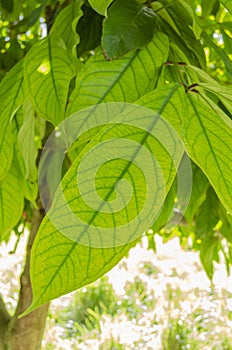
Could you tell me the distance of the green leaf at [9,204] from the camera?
378mm

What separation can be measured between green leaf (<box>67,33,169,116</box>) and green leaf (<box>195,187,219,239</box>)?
13.7 inches

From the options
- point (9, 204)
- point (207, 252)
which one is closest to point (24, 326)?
point (207, 252)

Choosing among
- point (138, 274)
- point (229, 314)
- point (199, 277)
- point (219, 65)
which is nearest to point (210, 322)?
point (229, 314)

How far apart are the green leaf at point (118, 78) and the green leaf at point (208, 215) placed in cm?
35

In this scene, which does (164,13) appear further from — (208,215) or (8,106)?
(208,215)

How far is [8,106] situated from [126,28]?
84 mm

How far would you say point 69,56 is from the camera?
1.09 ft

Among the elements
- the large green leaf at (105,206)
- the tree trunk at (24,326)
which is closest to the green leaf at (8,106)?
the large green leaf at (105,206)

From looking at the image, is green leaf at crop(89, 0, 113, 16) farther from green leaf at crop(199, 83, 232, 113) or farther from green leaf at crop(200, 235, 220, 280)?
green leaf at crop(200, 235, 220, 280)

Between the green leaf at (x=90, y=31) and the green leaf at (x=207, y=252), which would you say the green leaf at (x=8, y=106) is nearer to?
the green leaf at (x=90, y=31)

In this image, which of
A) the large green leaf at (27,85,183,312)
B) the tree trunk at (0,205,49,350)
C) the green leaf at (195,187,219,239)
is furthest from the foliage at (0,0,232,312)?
the tree trunk at (0,205,49,350)

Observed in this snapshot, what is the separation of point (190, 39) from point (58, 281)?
20 centimetres

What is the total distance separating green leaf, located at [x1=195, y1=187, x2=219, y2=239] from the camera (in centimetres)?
64

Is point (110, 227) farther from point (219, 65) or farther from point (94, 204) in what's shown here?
point (219, 65)
